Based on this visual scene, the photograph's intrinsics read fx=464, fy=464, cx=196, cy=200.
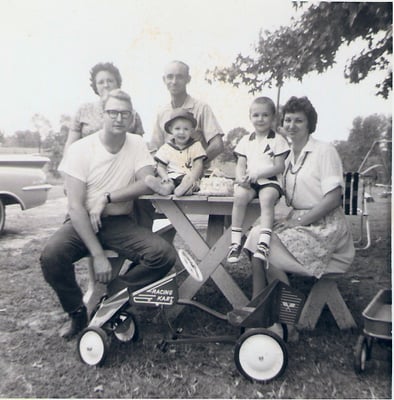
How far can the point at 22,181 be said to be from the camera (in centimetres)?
338

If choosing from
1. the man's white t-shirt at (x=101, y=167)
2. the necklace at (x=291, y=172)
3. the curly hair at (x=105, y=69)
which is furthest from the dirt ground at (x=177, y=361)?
the curly hair at (x=105, y=69)

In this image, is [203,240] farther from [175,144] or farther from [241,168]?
[175,144]

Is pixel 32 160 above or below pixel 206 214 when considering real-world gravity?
above

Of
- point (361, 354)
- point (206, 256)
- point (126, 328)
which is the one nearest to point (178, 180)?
point (206, 256)

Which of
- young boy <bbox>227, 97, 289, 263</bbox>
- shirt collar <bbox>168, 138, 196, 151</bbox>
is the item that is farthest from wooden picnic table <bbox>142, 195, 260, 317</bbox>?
shirt collar <bbox>168, 138, 196, 151</bbox>

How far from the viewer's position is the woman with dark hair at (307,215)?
8.37 ft

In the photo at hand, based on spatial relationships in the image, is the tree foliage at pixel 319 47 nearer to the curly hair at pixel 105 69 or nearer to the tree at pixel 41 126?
the curly hair at pixel 105 69

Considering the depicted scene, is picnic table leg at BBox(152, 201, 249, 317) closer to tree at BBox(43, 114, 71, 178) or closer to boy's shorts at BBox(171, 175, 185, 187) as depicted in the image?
boy's shorts at BBox(171, 175, 185, 187)

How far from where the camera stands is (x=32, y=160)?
10.8 feet

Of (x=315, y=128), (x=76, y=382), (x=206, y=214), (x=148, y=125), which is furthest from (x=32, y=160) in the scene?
(x=315, y=128)

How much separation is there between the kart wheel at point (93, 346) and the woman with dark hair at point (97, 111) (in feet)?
4.51

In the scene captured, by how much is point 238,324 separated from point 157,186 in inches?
36.2

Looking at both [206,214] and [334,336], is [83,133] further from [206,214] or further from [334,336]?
[334,336]

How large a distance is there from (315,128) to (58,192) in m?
1.90
